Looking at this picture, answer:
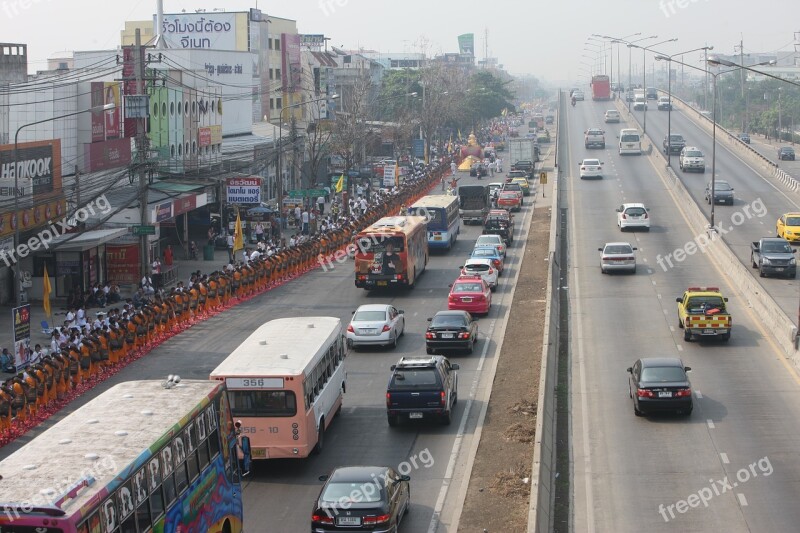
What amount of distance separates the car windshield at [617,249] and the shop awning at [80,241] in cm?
1952

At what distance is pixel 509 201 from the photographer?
2830 inches

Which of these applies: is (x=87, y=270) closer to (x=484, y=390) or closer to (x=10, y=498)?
(x=484, y=390)

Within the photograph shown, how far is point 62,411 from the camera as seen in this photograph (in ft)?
92.6

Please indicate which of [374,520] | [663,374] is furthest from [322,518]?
[663,374]

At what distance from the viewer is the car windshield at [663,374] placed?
26.9 meters

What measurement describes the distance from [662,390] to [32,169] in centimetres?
2661

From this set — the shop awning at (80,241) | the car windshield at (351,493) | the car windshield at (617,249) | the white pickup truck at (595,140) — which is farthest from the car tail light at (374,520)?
the white pickup truck at (595,140)

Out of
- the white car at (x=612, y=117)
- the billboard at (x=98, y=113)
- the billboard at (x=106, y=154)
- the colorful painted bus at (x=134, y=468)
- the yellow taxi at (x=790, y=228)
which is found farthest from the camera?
the white car at (x=612, y=117)

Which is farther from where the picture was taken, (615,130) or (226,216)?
(615,130)

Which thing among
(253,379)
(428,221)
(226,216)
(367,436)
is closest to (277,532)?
(253,379)

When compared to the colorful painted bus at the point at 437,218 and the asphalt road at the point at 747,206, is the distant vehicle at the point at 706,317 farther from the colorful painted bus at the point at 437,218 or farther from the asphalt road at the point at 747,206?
the colorful painted bus at the point at 437,218

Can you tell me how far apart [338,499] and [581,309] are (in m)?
23.9

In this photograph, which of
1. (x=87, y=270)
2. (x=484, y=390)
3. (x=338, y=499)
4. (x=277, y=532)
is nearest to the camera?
(x=338, y=499)

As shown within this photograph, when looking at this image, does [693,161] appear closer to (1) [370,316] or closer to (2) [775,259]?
(2) [775,259]
